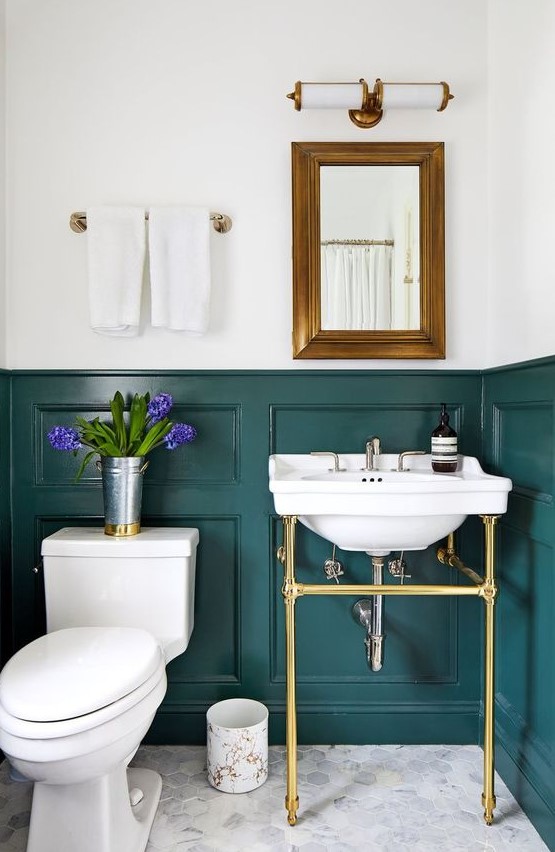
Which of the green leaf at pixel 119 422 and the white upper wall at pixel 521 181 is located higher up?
the white upper wall at pixel 521 181

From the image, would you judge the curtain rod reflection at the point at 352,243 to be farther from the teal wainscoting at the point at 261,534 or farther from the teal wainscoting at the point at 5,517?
the teal wainscoting at the point at 5,517

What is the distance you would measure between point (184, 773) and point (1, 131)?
1956 mm

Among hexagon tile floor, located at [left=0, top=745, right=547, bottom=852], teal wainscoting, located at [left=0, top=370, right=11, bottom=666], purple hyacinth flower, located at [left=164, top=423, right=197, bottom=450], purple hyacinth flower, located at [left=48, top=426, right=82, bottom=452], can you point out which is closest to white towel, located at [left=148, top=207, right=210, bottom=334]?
purple hyacinth flower, located at [left=164, top=423, right=197, bottom=450]

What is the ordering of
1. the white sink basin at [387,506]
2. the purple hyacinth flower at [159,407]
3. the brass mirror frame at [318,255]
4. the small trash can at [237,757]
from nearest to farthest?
the white sink basin at [387,506] < the small trash can at [237,757] < the purple hyacinth flower at [159,407] < the brass mirror frame at [318,255]

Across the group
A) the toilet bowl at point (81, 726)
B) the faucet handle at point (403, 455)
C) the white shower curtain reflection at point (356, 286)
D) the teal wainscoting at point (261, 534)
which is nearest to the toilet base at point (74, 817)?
the toilet bowl at point (81, 726)

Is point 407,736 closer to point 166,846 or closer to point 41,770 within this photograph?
point 166,846

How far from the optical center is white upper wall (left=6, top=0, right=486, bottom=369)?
1894 millimetres

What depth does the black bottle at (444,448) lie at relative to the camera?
178 cm

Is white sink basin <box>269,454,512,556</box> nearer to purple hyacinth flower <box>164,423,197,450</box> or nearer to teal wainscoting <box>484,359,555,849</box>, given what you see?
teal wainscoting <box>484,359,555,849</box>

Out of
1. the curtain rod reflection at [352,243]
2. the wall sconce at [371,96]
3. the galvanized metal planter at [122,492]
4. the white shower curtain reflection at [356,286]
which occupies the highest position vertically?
the wall sconce at [371,96]

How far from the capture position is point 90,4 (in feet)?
6.21

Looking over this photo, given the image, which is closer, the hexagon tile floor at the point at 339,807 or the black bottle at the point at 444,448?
the hexagon tile floor at the point at 339,807

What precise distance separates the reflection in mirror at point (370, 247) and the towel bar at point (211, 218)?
0.95 feet

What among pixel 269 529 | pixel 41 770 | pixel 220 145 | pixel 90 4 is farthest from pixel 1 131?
pixel 41 770
